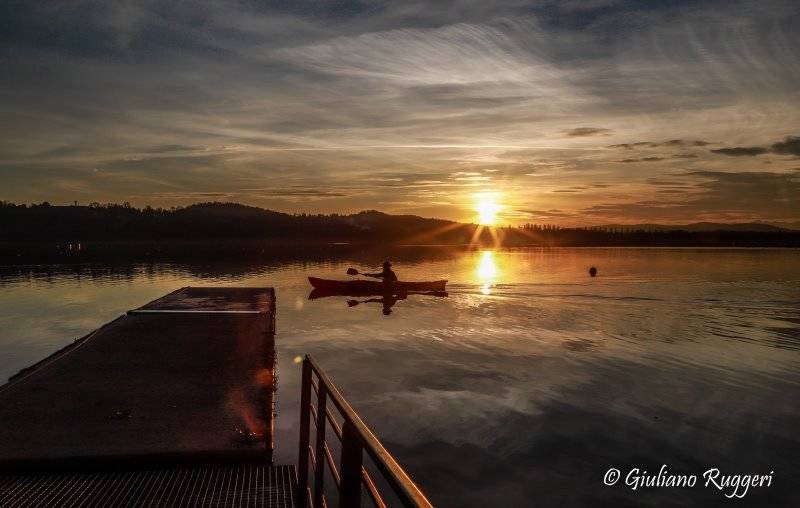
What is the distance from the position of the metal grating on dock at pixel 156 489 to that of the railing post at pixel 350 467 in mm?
3333

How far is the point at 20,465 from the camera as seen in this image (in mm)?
6883

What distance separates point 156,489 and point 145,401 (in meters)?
3.49

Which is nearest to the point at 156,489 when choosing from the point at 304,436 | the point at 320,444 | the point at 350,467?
the point at 304,436

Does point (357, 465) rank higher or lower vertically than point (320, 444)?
higher

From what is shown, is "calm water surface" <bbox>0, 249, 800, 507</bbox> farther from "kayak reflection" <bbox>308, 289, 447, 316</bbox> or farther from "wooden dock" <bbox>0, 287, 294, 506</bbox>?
"wooden dock" <bbox>0, 287, 294, 506</bbox>

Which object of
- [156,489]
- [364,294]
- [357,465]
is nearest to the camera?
[357,465]

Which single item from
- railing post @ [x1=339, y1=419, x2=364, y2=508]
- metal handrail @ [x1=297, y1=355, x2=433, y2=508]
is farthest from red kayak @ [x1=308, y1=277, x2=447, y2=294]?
railing post @ [x1=339, y1=419, x2=364, y2=508]

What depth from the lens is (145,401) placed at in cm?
966

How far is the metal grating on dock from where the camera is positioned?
6180mm

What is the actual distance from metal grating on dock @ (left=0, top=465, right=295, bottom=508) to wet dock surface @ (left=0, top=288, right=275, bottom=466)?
9.5 inches

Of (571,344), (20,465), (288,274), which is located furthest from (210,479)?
(288,274)

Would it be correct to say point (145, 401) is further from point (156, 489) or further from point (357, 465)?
point (357, 465)

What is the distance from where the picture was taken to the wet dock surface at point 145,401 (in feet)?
24.1

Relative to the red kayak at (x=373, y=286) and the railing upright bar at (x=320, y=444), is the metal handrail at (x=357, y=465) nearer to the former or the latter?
the railing upright bar at (x=320, y=444)
